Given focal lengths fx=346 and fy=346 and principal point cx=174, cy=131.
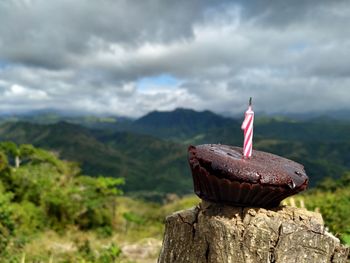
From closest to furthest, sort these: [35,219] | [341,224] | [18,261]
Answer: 1. [341,224]
2. [18,261]
3. [35,219]

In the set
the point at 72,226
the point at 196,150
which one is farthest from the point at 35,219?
the point at 196,150

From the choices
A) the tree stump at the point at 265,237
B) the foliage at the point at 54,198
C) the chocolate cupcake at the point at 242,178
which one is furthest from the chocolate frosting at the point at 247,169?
the foliage at the point at 54,198

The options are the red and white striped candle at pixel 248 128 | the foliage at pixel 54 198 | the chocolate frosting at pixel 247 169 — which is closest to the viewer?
the chocolate frosting at pixel 247 169

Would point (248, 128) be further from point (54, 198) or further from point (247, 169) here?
point (54, 198)

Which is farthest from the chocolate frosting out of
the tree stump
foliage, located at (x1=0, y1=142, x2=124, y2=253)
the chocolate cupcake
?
foliage, located at (x1=0, y1=142, x2=124, y2=253)

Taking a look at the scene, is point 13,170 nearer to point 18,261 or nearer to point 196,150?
point 18,261

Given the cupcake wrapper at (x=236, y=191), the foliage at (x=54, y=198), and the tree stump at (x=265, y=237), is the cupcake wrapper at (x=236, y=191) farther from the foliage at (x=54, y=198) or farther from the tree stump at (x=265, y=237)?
the foliage at (x=54, y=198)

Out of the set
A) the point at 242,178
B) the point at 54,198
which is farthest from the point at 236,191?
the point at 54,198
